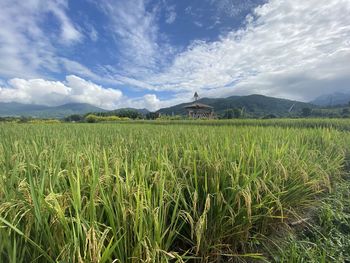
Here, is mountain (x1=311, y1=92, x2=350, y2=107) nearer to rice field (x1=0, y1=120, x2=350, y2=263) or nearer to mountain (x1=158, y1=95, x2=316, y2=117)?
mountain (x1=158, y1=95, x2=316, y2=117)

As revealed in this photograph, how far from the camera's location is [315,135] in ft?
18.0

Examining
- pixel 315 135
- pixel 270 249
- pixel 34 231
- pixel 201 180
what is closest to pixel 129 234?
pixel 34 231

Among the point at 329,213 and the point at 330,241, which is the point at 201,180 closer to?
the point at 330,241

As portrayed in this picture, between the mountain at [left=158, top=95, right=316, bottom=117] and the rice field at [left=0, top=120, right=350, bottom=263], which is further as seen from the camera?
the mountain at [left=158, top=95, right=316, bottom=117]

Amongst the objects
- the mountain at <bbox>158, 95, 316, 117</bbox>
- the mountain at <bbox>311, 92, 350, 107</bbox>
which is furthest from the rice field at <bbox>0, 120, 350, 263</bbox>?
the mountain at <bbox>158, 95, 316, 117</bbox>

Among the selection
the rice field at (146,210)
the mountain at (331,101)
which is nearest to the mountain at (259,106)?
the mountain at (331,101)

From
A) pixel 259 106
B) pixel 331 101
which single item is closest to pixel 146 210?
pixel 331 101

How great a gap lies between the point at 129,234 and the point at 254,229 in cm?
146

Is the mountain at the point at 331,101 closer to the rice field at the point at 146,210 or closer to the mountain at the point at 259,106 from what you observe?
the mountain at the point at 259,106

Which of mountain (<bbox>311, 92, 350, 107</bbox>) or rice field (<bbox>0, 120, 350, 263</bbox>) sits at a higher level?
mountain (<bbox>311, 92, 350, 107</bbox>)

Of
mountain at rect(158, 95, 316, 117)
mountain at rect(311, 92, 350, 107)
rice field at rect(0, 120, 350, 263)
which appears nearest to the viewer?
rice field at rect(0, 120, 350, 263)

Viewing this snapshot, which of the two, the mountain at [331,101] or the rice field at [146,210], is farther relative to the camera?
the mountain at [331,101]

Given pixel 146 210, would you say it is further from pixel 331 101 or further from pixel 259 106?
pixel 259 106

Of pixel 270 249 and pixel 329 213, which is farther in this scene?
pixel 329 213
